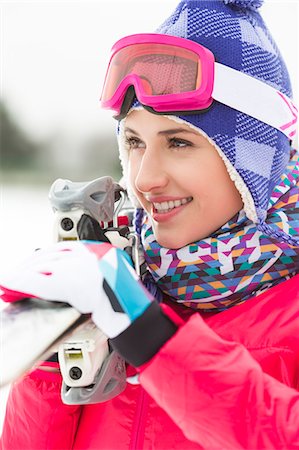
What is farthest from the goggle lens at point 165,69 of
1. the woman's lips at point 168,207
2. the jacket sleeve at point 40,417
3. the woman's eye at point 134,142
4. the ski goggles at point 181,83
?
the jacket sleeve at point 40,417

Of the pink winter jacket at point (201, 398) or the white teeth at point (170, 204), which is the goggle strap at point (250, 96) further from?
the pink winter jacket at point (201, 398)

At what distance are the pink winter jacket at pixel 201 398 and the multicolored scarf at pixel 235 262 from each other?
4cm

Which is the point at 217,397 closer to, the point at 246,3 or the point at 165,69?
the point at 165,69

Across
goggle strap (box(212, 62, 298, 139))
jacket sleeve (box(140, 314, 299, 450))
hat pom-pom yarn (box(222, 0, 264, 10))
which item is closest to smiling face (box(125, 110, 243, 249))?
goggle strap (box(212, 62, 298, 139))

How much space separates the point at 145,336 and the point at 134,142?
0.60 metres

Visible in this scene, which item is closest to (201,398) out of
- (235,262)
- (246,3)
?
(235,262)

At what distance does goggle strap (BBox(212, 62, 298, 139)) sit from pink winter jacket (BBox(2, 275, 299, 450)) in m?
0.35

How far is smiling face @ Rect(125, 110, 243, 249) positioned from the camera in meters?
1.25

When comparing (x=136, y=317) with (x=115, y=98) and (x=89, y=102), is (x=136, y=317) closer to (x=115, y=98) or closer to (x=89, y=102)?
(x=115, y=98)

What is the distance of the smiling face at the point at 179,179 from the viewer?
1246 millimetres

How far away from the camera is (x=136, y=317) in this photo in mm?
851

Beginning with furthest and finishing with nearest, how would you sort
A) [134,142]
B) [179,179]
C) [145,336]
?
[134,142], [179,179], [145,336]

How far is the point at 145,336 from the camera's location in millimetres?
859

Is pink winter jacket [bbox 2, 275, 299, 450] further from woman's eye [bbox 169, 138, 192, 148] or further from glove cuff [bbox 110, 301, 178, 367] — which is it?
woman's eye [bbox 169, 138, 192, 148]
